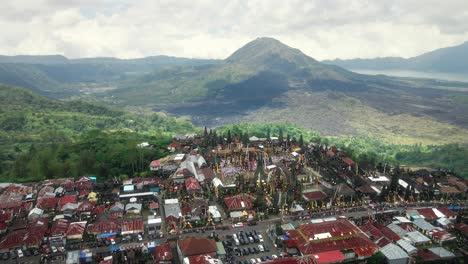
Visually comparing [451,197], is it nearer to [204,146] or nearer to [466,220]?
[466,220]

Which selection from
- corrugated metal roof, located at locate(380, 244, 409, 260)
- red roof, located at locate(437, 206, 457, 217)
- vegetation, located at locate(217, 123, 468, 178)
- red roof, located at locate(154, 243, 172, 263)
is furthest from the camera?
vegetation, located at locate(217, 123, 468, 178)

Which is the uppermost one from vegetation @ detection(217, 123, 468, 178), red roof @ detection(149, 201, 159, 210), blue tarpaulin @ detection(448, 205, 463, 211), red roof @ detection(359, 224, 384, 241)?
red roof @ detection(149, 201, 159, 210)

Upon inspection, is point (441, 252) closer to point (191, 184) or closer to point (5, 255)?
point (191, 184)

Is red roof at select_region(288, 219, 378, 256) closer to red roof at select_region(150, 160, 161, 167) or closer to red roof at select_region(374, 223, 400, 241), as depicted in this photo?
red roof at select_region(374, 223, 400, 241)

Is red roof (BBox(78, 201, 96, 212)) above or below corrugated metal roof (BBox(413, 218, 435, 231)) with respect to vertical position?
above

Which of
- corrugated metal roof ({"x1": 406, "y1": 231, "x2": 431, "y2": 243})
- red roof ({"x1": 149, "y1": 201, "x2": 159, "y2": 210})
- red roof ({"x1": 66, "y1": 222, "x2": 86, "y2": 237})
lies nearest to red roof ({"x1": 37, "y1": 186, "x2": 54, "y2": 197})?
red roof ({"x1": 66, "y1": 222, "x2": 86, "y2": 237})

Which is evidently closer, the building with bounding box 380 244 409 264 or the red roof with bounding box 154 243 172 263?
the red roof with bounding box 154 243 172 263

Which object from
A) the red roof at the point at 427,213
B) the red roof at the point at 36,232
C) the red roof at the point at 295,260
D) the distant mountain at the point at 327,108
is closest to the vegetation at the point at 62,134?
the red roof at the point at 36,232

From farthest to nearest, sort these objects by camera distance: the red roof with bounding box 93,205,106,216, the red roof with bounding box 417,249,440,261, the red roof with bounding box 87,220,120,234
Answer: the red roof with bounding box 93,205,106,216 → the red roof with bounding box 87,220,120,234 → the red roof with bounding box 417,249,440,261
